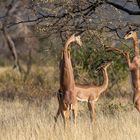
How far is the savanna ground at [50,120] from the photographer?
10000mm

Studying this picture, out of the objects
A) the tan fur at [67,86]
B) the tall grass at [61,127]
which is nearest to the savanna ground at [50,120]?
the tall grass at [61,127]

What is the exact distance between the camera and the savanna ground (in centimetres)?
1000

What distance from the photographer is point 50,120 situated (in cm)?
1190

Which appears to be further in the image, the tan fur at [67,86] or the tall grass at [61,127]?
the tan fur at [67,86]

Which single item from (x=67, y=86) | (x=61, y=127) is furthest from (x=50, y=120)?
(x=67, y=86)

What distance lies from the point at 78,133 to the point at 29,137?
2.56 ft

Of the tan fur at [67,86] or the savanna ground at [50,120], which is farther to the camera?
the tan fur at [67,86]

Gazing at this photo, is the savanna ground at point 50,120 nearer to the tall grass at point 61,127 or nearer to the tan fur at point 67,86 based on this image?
the tall grass at point 61,127

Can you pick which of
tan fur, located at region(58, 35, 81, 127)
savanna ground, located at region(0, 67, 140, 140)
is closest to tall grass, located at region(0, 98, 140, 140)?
savanna ground, located at region(0, 67, 140, 140)

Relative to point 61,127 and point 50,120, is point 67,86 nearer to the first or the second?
point 61,127

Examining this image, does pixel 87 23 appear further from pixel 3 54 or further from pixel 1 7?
pixel 3 54

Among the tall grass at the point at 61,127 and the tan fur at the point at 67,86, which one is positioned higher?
the tan fur at the point at 67,86

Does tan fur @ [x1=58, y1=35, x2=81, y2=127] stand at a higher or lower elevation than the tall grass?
higher

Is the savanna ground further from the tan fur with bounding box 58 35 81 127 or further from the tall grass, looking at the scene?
the tan fur with bounding box 58 35 81 127
